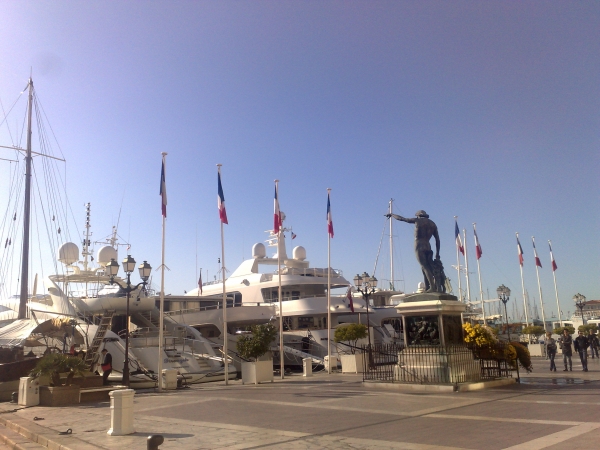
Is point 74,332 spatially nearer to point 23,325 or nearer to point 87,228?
point 23,325

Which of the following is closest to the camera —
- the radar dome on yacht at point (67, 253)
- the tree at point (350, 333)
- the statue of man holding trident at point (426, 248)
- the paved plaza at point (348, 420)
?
the paved plaza at point (348, 420)

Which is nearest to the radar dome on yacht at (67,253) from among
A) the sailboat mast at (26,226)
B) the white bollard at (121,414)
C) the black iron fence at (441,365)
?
the sailboat mast at (26,226)

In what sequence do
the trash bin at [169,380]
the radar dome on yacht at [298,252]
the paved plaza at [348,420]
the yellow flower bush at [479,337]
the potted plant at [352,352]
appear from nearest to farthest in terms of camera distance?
the paved plaza at [348,420]
the yellow flower bush at [479,337]
the trash bin at [169,380]
the potted plant at [352,352]
the radar dome on yacht at [298,252]

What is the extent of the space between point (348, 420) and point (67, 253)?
3075 cm

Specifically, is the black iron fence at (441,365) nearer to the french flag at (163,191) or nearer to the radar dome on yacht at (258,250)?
the french flag at (163,191)

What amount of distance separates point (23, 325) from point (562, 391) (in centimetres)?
2352

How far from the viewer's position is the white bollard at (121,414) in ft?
29.2

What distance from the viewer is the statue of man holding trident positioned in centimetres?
1536

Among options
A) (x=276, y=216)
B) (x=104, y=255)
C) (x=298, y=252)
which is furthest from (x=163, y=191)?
(x=298, y=252)

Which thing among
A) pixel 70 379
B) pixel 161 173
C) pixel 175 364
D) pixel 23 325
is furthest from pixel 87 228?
pixel 70 379

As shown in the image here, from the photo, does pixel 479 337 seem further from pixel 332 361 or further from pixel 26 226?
pixel 26 226

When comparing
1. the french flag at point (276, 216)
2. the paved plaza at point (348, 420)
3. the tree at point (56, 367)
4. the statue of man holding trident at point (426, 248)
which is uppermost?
the french flag at point (276, 216)

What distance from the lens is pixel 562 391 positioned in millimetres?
12531

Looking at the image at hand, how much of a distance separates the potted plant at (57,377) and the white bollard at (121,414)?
Answer: 619 centimetres
